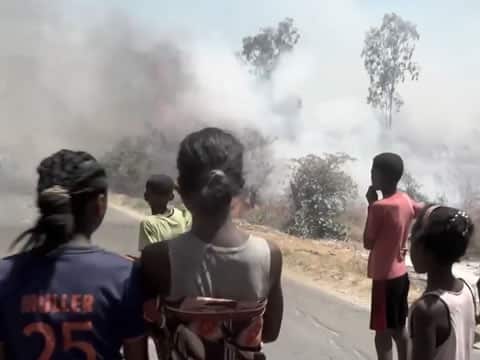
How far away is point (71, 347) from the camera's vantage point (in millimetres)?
2070

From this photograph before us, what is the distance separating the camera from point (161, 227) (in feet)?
13.9

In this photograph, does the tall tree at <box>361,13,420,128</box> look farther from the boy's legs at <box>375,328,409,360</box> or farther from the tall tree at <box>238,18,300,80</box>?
the boy's legs at <box>375,328,409,360</box>

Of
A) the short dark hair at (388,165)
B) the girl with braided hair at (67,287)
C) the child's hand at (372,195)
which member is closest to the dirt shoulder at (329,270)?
the child's hand at (372,195)

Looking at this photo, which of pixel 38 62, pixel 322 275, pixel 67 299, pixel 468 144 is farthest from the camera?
pixel 468 144

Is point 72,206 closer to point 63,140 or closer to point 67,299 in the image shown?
point 67,299

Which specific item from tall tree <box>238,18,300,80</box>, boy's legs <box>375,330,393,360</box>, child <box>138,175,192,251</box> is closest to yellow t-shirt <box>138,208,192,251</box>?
child <box>138,175,192,251</box>

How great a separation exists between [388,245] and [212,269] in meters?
2.26

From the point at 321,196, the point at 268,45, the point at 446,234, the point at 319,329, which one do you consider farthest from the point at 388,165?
the point at 268,45

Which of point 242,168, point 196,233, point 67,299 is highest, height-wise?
point 242,168

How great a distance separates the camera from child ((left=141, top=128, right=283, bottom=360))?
2199mm

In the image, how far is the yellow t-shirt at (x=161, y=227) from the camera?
4.23 meters

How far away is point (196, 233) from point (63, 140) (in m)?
30.9

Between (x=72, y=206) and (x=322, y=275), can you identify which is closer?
(x=72, y=206)

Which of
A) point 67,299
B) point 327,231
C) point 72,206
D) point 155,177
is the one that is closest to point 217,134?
point 72,206
